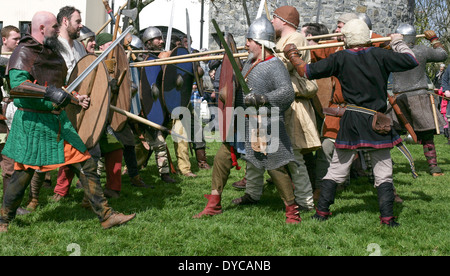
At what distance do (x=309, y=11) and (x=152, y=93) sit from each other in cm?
1159

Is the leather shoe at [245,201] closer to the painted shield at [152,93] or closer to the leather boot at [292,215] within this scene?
the leather boot at [292,215]

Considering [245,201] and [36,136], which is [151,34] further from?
[36,136]

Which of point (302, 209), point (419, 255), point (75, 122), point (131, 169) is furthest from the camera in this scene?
point (131, 169)

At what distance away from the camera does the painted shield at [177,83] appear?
215 inches

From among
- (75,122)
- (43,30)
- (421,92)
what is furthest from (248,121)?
(421,92)

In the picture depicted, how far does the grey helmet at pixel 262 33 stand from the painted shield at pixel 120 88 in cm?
114

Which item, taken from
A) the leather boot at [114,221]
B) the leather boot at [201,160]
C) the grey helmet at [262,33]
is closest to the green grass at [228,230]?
the leather boot at [114,221]

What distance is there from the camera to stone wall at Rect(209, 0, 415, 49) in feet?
52.7

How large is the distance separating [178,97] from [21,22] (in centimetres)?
1469

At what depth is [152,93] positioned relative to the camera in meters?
5.44

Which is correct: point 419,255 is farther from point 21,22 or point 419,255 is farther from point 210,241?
point 21,22

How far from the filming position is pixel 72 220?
416 centimetres

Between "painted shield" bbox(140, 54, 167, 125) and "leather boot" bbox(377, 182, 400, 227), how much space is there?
2485 mm

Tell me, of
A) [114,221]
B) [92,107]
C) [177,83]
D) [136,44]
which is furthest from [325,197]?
[136,44]
